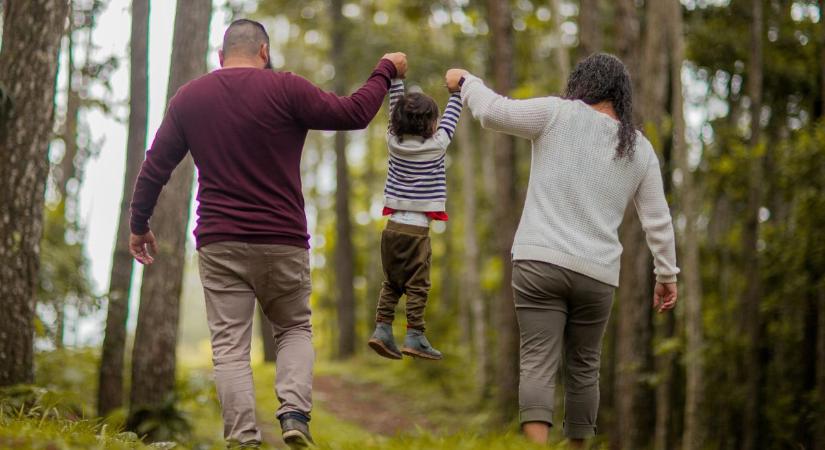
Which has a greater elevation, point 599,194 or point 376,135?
point 376,135

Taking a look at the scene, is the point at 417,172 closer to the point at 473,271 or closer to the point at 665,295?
the point at 665,295

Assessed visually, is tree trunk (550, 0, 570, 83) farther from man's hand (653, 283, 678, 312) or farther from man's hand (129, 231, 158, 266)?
man's hand (129, 231, 158, 266)

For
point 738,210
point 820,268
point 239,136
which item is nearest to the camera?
point 239,136

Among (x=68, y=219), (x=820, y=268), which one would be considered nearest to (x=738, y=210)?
(x=820, y=268)

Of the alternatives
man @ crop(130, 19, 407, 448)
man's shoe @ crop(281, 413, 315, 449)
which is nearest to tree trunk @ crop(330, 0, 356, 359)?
man @ crop(130, 19, 407, 448)

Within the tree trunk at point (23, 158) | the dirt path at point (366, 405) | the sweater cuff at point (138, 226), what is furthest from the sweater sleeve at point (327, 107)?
the dirt path at point (366, 405)

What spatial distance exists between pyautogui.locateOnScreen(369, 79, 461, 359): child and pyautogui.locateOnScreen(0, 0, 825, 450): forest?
66cm

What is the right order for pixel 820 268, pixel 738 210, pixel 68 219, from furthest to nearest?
pixel 738 210, pixel 68 219, pixel 820 268

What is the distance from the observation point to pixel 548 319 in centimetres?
488

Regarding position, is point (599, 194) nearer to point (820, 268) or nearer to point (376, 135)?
point (820, 268)

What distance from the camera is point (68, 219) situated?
13.6 meters

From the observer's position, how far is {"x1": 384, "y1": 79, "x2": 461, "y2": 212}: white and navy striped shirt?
5.14 metres

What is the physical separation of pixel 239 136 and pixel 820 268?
850 cm

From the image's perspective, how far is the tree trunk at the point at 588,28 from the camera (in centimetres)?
1188
